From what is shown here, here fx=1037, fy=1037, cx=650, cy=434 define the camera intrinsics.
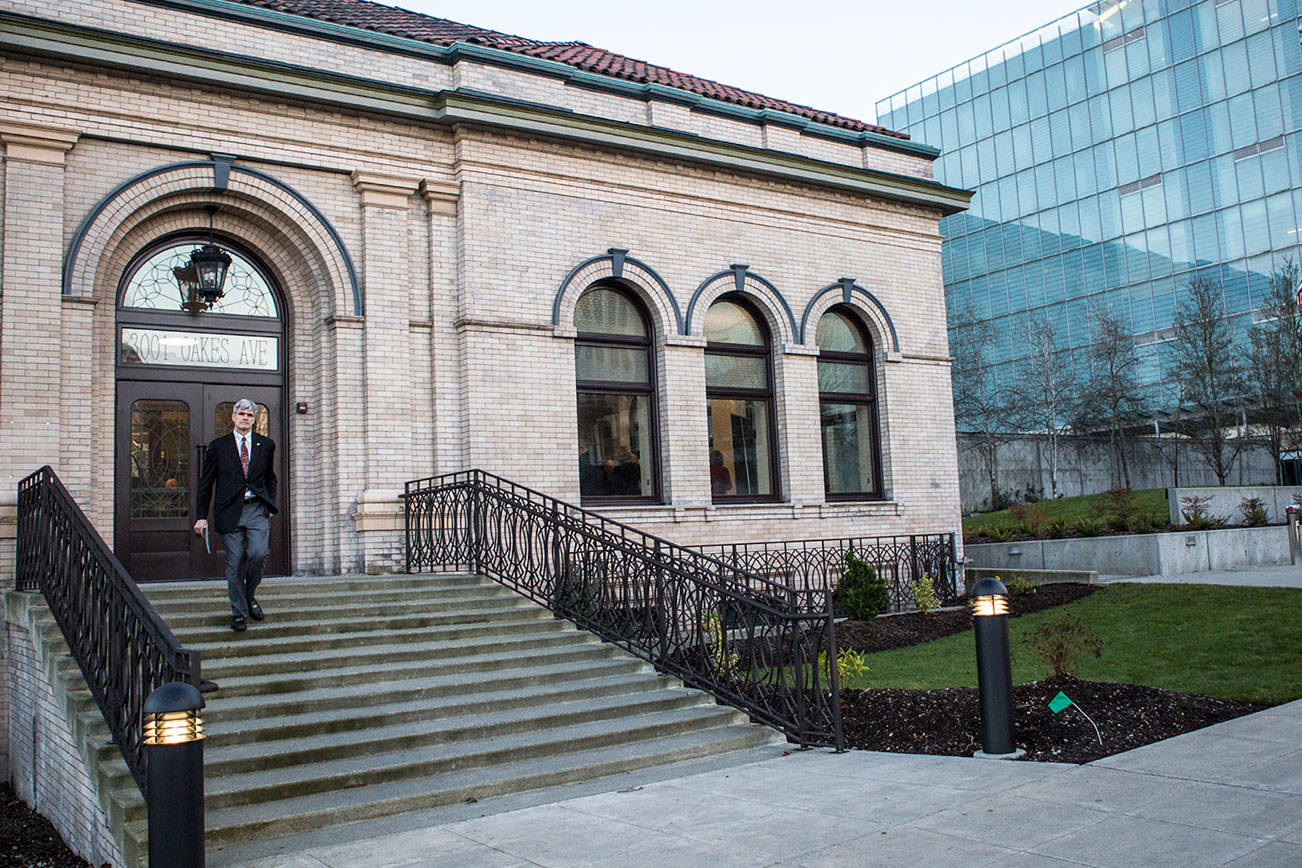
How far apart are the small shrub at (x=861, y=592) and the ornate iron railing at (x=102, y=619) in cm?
955

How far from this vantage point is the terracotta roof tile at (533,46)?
14.0 m

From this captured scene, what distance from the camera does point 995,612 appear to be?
7.04m

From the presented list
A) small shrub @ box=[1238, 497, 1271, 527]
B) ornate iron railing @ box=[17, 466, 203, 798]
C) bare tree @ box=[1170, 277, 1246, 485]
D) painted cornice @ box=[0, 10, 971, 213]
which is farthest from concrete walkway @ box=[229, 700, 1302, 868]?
bare tree @ box=[1170, 277, 1246, 485]

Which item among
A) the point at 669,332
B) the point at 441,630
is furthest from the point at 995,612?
the point at 669,332

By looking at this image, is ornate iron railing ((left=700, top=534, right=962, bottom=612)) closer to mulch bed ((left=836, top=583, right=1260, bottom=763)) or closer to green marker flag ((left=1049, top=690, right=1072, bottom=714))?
mulch bed ((left=836, top=583, right=1260, bottom=763))

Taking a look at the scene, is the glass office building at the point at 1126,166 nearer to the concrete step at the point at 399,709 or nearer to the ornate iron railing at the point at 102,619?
the concrete step at the point at 399,709

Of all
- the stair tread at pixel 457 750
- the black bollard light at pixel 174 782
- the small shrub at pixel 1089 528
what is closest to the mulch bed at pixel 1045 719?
the stair tread at pixel 457 750

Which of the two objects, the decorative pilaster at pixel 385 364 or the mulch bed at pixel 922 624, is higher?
the decorative pilaster at pixel 385 364

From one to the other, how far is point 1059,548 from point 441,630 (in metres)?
13.8

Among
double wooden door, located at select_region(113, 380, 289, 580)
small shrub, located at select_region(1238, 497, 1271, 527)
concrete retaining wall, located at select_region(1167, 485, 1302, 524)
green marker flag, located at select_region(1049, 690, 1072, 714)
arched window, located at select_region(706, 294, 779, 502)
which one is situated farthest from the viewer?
concrete retaining wall, located at select_region(1167, 485, 1302, 524)

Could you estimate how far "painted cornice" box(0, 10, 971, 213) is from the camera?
1112cm

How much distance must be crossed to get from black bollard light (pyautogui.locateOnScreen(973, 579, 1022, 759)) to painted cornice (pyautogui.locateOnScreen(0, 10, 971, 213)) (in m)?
9.43

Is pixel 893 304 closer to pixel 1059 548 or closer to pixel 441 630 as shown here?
pixel 1059 548

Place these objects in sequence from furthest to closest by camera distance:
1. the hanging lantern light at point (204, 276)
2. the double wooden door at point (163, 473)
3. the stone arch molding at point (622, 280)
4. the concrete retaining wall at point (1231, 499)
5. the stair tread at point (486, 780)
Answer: the concrete retaining wall at point (1231, 499)
the stone arch molding at point (622, 280)
the hanging lantern light at point (204, 276)
the double wooden door at point (163, 473)
the stair tread at point (486, 780)
